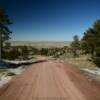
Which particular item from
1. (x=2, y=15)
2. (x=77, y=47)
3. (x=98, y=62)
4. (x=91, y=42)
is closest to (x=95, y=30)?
(x=91, y=42)

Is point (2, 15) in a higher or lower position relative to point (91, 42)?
higher

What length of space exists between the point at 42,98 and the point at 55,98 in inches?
30.6

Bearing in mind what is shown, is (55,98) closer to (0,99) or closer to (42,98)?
(42,98)

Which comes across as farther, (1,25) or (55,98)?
(1,25)

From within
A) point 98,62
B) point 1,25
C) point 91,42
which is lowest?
point 98,62

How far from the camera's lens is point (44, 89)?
16.1 meters

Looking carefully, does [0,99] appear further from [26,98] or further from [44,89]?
[44,89]

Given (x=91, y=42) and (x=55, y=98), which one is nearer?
(x=55, y=98)

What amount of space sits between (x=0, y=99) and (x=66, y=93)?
4.27m

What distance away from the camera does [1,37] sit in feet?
151

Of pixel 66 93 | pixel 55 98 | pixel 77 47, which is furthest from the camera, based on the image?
pixel 77 47

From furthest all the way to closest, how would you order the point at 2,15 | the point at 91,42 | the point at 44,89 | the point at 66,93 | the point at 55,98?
the point at 91,42
the point at 2,15
the point at 44,89
the point at 66,93
the point at 55,98

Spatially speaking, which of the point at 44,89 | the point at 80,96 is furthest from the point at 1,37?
the point at 80,96

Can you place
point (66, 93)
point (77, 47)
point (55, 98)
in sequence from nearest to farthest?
1. point (55, 98)
2. point (66, 93)
3. point (77, 47)
